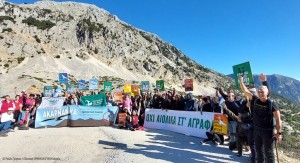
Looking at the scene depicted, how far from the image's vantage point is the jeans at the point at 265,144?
253 inches

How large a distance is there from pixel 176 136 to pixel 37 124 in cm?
788

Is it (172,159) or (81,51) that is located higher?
(81,51)

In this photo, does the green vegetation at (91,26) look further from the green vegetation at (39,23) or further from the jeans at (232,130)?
the jeans at (232,130)

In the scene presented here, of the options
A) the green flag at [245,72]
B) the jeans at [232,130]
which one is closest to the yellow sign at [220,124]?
the jeans at [232,130]

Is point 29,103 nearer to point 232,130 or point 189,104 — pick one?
point 189,104

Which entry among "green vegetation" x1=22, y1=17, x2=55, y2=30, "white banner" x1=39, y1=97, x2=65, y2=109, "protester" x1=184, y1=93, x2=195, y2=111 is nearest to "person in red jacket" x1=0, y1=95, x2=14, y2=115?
"white banner" x1=39, y1=97, x2=65, y2=109

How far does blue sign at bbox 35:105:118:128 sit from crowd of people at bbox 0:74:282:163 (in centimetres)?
58

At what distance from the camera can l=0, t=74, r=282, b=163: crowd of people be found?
6.48 meters

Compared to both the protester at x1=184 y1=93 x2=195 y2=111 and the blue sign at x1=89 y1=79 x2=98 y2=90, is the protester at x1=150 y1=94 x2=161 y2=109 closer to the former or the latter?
the protester at x1=184 y1=93 x2=195 y2=111

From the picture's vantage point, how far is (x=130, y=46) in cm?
11125

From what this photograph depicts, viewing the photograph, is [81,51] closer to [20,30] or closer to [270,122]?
[20,30]

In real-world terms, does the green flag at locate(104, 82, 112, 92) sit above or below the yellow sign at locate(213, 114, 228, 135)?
above

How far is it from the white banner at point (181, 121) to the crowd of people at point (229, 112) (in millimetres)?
361

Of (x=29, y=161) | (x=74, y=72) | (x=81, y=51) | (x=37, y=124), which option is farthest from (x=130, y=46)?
(x=29, y=161)
